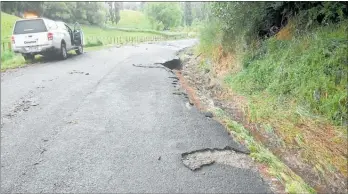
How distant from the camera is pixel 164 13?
8394 centimetres

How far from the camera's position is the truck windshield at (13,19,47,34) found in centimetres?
1348

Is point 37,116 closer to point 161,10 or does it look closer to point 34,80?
point 34,80

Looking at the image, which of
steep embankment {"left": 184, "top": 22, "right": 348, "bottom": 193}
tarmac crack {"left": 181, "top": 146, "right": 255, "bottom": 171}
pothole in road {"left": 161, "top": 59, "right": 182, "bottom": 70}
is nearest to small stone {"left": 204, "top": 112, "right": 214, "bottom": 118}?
steep embankment {"left": 184, "top": 22, "right": 348, "bottom": 193}

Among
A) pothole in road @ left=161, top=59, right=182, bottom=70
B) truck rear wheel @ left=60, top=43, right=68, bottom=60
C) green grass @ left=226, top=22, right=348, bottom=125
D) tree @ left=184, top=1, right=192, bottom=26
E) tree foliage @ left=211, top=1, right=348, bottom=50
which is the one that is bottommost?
tree @ left=184, top=1, right=192, bottom=26

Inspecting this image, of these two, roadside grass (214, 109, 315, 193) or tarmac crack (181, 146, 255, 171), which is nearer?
roadside grass (214, 109, 315, 193)

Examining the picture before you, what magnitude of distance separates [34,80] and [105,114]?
13.3ft

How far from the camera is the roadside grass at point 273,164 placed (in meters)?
3.99

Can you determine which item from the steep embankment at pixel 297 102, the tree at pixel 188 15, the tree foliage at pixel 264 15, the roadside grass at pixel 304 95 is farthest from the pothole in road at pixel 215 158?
the tree at pixel 188 15

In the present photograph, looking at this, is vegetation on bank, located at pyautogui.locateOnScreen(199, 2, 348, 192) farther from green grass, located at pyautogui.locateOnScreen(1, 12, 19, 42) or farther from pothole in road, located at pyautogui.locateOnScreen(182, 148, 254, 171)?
green grass, located at pyautogui.locateOnScreen(1, 12, 19, 42)

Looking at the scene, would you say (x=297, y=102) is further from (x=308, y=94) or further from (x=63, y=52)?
(x=63, y=52)

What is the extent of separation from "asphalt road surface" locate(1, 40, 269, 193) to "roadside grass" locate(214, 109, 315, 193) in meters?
0.24

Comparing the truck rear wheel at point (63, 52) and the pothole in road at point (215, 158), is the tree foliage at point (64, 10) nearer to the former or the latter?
the truck rear wheel at point (63, 52)

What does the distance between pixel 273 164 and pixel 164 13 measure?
82.3 meters

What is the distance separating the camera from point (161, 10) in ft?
276
